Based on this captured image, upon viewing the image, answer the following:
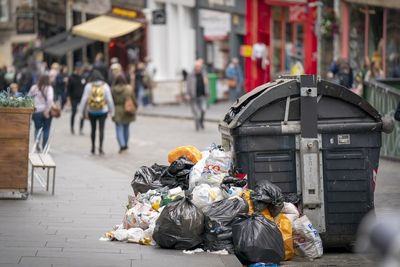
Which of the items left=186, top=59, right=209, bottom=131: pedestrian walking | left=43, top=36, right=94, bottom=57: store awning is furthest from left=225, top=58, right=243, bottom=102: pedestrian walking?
left=43, top=36, right=94, bottom=57: store awning

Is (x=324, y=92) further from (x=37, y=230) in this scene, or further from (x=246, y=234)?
(x=37, y=230)

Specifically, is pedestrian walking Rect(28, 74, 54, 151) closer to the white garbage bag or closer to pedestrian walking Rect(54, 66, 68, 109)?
the white garbage bag

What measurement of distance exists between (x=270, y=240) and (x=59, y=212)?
3544 millimetres

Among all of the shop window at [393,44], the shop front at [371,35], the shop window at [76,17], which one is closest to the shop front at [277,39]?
the shop front at [371,35]

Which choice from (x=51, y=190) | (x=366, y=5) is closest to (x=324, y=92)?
(x=51, y=190)

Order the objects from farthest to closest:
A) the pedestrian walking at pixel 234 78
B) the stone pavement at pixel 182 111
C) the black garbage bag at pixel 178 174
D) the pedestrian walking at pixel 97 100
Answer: the pedestrian walking at pixel 234 78 < the stone pavement at pixel 182 111 < the pedestrian walking at pixel 97 100 < the black garbage bag at pixel 178 174

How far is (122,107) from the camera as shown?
21547mm

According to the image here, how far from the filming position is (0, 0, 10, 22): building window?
5143 cm

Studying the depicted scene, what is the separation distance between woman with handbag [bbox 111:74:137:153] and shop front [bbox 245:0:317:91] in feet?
40.4

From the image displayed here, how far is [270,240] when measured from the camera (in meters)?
9.98

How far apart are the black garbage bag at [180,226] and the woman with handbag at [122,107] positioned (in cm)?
1120

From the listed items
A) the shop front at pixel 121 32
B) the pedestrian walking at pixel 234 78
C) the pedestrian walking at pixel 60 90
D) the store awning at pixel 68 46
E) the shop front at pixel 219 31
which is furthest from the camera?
the store awning at pixel 68 46

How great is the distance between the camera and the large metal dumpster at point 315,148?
10.9 meters

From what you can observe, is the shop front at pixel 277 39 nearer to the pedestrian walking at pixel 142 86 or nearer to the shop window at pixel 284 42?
the shop window at pixel 284 42
